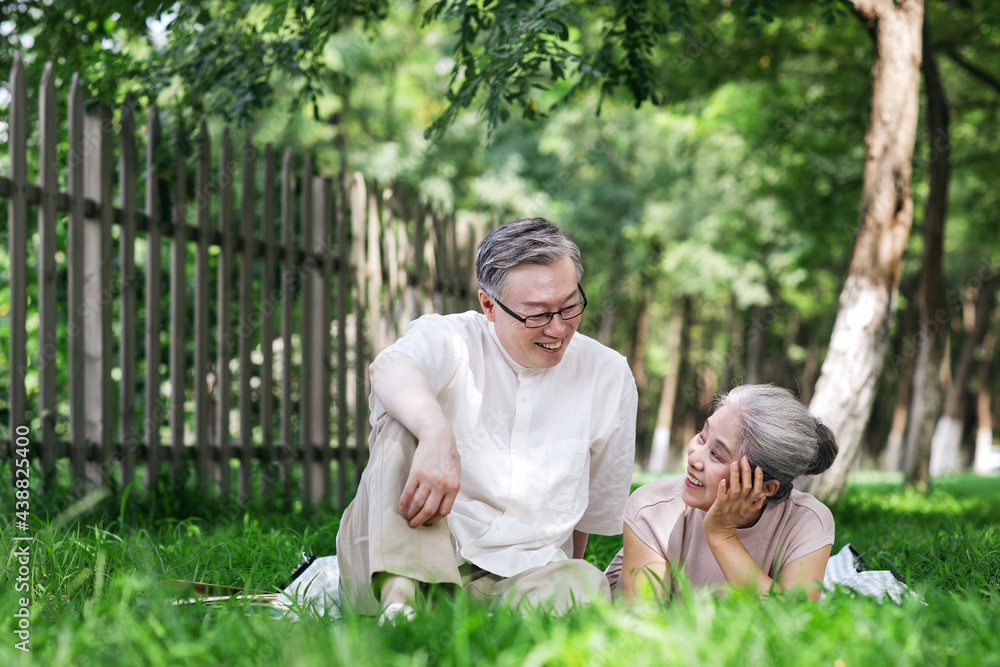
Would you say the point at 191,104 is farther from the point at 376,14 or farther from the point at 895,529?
the point at 895,529

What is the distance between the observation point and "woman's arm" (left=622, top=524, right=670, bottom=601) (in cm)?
246

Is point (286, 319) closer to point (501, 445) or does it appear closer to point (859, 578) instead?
point (501, 445)

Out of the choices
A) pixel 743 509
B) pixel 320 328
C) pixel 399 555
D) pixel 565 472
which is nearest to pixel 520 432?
pixel 565 472

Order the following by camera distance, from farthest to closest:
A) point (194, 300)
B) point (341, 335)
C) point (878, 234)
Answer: point (341, 335), point (878, 234), point (194, 300)

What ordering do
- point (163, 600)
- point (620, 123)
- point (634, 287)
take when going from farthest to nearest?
point (634, 287), point (620, 123), point (163, 600)

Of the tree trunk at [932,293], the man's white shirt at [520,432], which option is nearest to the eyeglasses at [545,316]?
the man's white shirt at [520,432]

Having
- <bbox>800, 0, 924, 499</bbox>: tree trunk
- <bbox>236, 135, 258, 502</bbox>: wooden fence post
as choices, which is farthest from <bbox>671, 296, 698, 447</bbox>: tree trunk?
<bbox>236, 135, 258, 502</bbox>: wooden fence post

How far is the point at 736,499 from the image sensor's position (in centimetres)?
246

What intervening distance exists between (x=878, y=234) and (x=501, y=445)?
3900 mm

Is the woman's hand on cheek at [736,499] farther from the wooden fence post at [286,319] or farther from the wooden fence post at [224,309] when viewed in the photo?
the wooden fence post at [286,319]

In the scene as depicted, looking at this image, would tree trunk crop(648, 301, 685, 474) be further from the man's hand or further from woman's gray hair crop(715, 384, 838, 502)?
the man's hand

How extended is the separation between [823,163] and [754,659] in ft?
36.5

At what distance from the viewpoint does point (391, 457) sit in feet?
7.85

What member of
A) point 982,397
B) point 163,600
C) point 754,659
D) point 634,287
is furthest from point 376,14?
point 982,397
